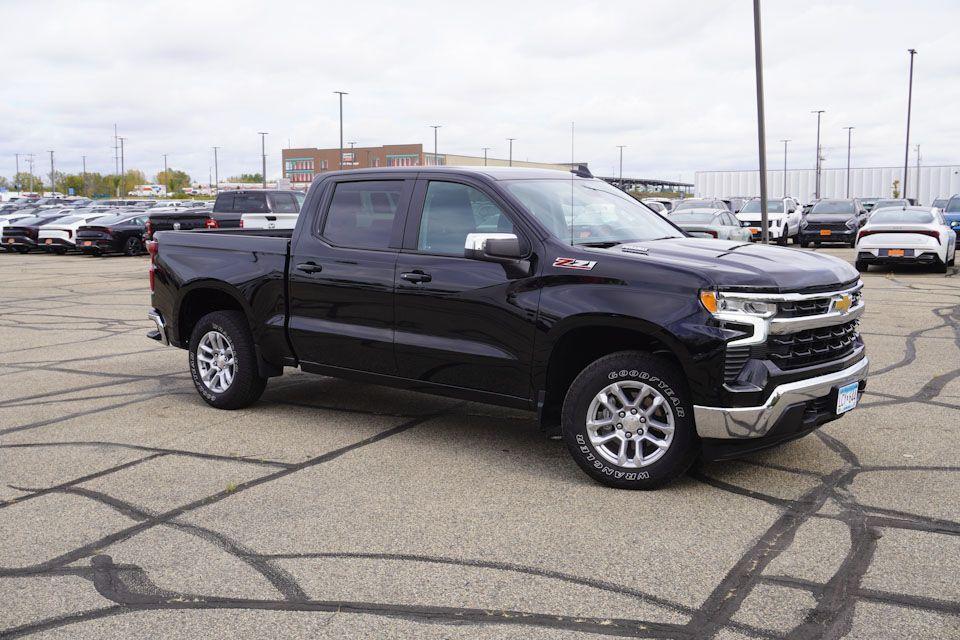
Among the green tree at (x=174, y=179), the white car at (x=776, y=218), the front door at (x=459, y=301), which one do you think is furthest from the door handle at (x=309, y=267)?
the green tree at (x=174, y=179)

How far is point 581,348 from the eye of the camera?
573 cm

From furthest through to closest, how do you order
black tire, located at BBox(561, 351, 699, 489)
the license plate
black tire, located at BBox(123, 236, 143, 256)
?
black tire, located at BBox(123, 236, 143, 256)
the license plate
black tire, located at BBox(561, 351, 699, 489)

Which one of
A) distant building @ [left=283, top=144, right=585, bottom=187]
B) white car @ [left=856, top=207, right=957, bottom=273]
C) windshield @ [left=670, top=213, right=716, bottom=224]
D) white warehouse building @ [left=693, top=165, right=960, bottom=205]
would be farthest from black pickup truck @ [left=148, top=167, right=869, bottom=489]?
distant building @ [left=283, top=144, right=585, bottom=187]

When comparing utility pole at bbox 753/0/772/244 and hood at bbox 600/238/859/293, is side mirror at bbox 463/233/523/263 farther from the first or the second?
utility pole at bbox 753/0/772/244

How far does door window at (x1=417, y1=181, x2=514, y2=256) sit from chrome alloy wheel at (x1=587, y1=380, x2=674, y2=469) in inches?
51.2

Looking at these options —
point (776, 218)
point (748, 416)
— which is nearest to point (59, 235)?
point (776, 218)

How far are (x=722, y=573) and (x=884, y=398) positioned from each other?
417 cm

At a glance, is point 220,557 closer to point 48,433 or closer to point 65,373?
point 48,433

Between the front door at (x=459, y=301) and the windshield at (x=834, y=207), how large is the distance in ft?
92.0

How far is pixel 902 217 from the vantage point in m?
21.6

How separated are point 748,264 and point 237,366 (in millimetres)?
3991

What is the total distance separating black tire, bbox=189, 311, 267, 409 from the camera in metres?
7.25

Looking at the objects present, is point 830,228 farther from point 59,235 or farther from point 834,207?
point 59,235

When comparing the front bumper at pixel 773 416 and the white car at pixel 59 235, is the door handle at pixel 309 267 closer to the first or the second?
the front bumper at pixel 773 416
